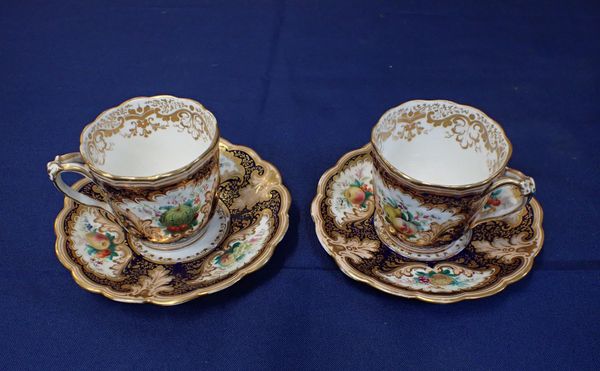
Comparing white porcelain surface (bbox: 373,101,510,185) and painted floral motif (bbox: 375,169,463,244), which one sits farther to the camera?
white porcelain surface (bbox: 373,101,510,185)

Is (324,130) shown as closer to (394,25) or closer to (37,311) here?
(394,25)

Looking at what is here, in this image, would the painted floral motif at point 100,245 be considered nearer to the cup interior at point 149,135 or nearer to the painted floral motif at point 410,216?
the cup interior at point 149,135

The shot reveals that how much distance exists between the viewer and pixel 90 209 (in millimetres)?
1159

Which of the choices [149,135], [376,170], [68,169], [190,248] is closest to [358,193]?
[376,170]

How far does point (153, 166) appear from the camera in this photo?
123 centimetres

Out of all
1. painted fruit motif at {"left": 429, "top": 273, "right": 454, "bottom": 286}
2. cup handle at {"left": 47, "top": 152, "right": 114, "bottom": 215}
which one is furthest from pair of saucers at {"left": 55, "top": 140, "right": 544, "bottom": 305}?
cup handle at {"left": 47, "top": 152, "right": 114, "bottom": 215}

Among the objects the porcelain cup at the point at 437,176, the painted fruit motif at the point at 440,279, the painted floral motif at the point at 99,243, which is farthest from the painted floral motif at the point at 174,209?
the painted fruit motif at the point at 440,279

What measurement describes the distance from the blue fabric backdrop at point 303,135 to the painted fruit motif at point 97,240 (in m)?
0.10

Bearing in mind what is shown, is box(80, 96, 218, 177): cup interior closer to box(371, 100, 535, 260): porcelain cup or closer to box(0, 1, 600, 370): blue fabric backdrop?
box(0, 1, 600, 370): blue fabric backdrop

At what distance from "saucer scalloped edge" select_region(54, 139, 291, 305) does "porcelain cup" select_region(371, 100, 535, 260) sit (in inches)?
10.0

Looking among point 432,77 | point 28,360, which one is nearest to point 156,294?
point 28,360

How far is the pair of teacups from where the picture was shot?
948mm

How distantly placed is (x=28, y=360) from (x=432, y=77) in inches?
57.3

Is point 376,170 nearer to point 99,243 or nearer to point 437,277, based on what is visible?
point 437,277
